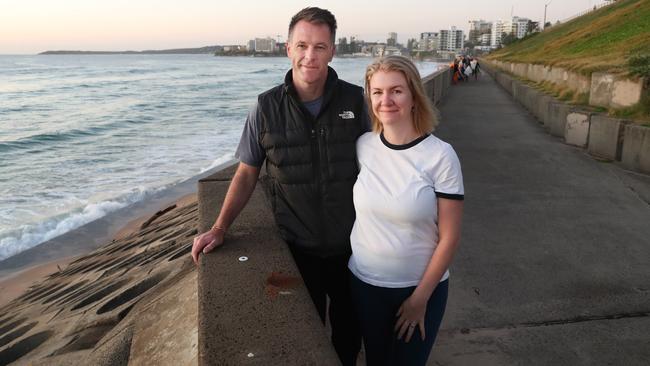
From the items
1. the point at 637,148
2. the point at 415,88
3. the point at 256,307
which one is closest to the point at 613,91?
the point at 637,148

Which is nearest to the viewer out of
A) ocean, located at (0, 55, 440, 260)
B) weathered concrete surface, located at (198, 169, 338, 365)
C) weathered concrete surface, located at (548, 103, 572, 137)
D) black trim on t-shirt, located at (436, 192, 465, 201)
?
weathered concrete surface, located at (198, 169, 338, 365)

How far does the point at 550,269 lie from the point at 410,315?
8.62 ft

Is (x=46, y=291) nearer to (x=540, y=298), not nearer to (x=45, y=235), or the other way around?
(x=45, y=235)

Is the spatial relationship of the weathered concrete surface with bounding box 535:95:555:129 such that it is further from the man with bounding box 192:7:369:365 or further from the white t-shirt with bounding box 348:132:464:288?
the white t-shirt with bounding box 348:132:464:288

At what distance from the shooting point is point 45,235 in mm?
9898

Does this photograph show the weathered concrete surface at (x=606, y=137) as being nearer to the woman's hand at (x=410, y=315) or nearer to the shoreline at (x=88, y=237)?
the woman's hand at (x=410, y=315)

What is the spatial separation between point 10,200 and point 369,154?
506 inches

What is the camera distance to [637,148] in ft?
24.1

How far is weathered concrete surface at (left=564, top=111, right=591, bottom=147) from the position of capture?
904 centimetres

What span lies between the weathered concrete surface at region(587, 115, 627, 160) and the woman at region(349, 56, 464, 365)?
7053 millimetres

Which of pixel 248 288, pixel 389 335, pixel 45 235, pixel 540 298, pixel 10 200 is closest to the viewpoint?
pixel 248 288

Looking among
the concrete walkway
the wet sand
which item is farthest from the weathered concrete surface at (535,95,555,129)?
the wet sand

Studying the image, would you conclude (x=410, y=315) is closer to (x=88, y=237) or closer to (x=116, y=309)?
(x=116, y=309)

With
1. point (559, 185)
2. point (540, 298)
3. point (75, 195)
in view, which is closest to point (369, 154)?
point (540, 298)
